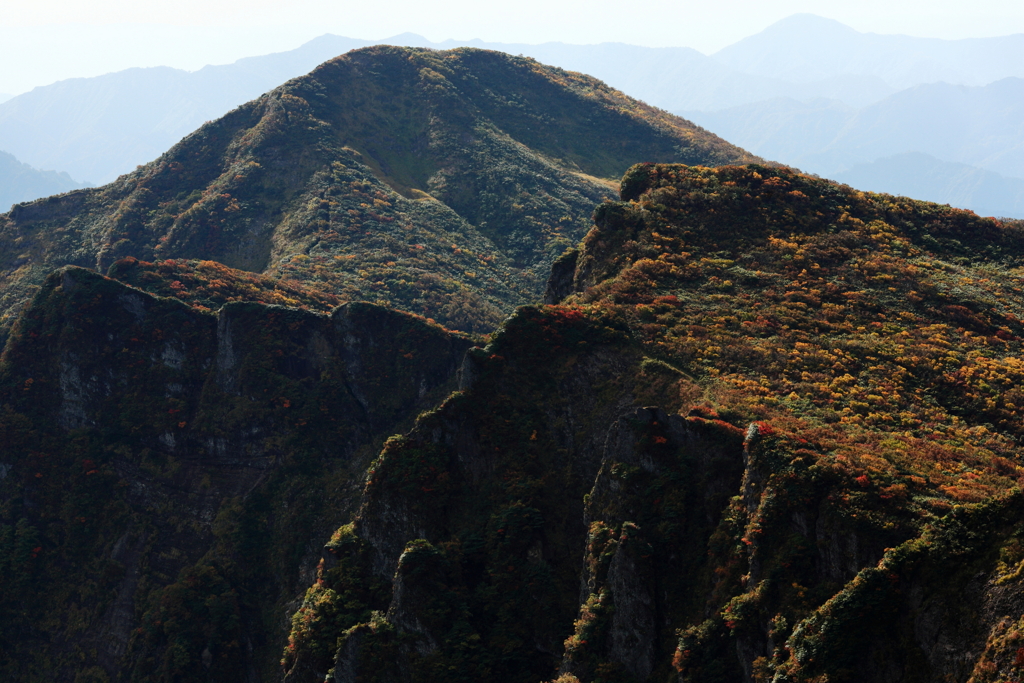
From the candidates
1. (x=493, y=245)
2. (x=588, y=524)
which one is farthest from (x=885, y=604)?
(x=493, y=245)

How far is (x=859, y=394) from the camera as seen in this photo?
1555 inches

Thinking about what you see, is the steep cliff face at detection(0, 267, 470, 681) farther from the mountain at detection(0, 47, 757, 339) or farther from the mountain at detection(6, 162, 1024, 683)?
the mountain at detection(0, 47, 757, 339)

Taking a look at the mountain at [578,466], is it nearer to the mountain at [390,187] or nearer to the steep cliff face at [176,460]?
the steep cliff face at [176,460]

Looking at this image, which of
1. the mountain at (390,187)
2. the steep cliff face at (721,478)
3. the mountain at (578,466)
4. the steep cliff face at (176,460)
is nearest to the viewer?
the steep cliff face at (721,478)

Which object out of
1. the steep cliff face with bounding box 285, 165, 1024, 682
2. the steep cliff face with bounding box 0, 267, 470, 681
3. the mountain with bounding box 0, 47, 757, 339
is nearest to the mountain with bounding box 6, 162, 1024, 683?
the steep cliff face with bounding box 285, 165, 1024, 682

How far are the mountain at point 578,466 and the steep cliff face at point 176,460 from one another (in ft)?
0.86

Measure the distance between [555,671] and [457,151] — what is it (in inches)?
5372

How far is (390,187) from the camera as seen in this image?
14500cm

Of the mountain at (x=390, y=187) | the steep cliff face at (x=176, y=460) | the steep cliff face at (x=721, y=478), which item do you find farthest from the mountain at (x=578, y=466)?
the mountain at (x=390, y=187)

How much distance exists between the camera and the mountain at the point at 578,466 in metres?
28.2

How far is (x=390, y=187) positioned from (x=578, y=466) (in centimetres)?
11332

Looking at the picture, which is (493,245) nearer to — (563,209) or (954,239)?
(563,209)

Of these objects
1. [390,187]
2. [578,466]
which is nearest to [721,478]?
[578,466]

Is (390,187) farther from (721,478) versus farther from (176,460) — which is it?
(721,478)
